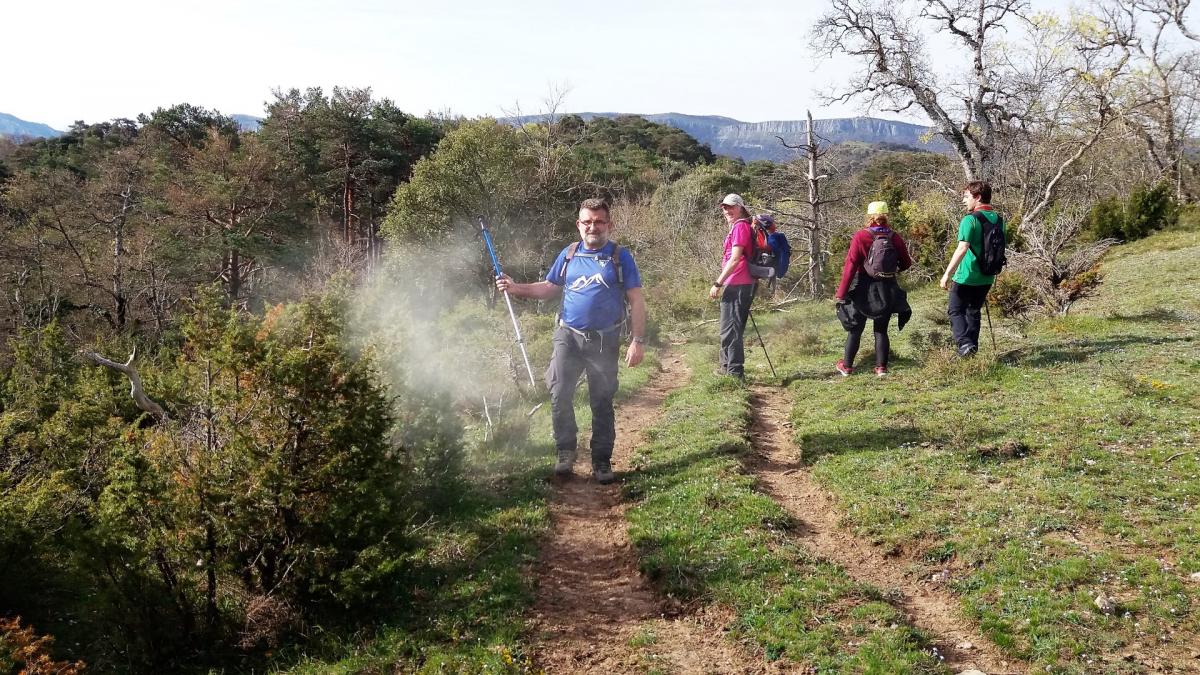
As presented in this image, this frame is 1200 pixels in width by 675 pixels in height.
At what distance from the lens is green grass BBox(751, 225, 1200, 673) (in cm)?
418

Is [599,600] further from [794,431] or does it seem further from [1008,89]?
[1008,89]

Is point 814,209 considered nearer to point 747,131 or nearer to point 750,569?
point 750,569

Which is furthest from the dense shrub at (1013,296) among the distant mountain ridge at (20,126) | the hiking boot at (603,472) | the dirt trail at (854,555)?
the distant mountain ridge at (20,126)

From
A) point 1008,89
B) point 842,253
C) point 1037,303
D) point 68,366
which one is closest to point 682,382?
point 1037,303

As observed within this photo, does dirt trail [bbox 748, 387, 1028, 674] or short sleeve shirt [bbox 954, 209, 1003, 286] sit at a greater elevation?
short sleeve shirt [bbox 954, 209, 1003, 286]

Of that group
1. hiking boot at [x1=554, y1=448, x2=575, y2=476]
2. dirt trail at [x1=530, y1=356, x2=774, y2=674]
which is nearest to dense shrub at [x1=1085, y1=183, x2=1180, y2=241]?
hiking boot at [x1=554, y1=448, x2=575, y2=476]

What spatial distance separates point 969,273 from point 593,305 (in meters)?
4.85

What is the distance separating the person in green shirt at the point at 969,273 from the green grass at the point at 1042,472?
49 cm

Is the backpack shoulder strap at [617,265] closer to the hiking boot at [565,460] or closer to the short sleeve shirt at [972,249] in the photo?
the hiking boot at [565,460]

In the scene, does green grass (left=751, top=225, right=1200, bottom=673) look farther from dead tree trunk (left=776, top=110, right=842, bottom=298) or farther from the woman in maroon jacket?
dead tree trunk (left=776, top=110, right=842, bottom=298)

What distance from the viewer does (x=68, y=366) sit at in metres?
12.9

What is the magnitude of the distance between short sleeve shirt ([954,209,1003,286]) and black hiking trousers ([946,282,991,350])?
0.39 ft

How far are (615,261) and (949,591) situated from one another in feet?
12.0

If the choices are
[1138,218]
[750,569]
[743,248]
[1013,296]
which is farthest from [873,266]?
[1138,218]
